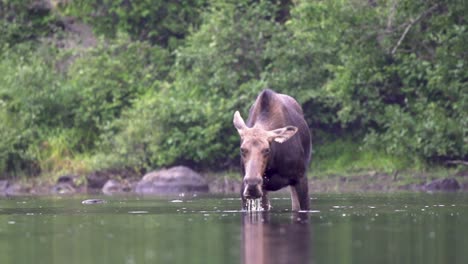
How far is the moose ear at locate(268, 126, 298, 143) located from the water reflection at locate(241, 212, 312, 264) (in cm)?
104

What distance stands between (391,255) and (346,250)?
1.89 ft

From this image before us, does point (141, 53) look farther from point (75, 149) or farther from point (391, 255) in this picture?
point (391, 255)

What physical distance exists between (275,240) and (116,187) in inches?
661

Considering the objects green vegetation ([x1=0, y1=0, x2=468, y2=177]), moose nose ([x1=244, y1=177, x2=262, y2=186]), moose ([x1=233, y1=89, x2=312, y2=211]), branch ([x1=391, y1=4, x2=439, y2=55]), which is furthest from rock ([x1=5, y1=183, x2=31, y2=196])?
moose nose ([x1=244, y1=177, x2=262, y2=186])

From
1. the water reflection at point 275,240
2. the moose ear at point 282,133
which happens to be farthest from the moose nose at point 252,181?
the moose ear at point 282,133

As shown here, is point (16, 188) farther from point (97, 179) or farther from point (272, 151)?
point (272, 151)

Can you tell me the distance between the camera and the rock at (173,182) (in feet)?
89.4

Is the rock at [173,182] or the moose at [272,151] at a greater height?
the moose at [272,151]

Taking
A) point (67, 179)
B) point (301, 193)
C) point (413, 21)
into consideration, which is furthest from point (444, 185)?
point (67, 179)

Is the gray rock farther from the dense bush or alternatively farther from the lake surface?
the lake surface

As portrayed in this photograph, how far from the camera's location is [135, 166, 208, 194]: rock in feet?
89.4

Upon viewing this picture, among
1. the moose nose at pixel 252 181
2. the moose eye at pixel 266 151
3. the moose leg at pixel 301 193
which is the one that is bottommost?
the moose leg at pixel 301 193

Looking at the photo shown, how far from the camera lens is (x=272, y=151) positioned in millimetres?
15672

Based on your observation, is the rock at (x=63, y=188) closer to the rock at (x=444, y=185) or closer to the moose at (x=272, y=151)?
the rock at (x=444, y=185)
